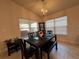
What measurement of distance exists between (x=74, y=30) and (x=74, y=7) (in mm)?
1454

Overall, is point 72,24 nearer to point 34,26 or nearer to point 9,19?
point 34,26

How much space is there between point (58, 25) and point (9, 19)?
371 centimetres

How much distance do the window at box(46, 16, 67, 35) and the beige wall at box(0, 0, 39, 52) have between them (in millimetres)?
2581

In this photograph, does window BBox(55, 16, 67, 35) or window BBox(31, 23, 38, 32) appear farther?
window BBox(31, 23, 38, 32)

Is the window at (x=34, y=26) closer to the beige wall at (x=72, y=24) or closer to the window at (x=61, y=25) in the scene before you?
the window at (x=61, y=25)

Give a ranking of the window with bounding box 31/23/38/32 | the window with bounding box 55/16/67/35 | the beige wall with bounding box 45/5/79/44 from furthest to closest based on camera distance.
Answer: the window with bounding box 31/23/38/32 → the window with bounding box 55/16/67/35 → the beige wall with bounding box 45/5/79/44

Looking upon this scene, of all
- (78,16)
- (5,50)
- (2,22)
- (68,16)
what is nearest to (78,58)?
(78,16)

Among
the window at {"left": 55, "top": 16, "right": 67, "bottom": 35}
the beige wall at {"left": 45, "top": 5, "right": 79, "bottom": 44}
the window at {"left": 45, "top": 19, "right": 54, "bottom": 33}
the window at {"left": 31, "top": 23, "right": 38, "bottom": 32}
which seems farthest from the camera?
the window at {"left": 45, "top": 19, "right": 54, "bottom": 33}

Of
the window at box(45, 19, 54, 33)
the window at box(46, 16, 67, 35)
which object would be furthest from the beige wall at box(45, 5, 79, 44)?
the window at box(45, 19, 54, 33)

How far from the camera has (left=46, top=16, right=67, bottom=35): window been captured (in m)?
5.65

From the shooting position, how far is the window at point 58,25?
5.65 m

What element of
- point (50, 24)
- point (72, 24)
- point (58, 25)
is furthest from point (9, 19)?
point (72, 24)

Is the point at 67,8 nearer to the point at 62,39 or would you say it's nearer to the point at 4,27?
the point at 62,39

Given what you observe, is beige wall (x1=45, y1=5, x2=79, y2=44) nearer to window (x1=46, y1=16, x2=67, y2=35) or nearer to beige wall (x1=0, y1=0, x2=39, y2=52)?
window (x1=46, y1=16, x2=67, y2=35)
